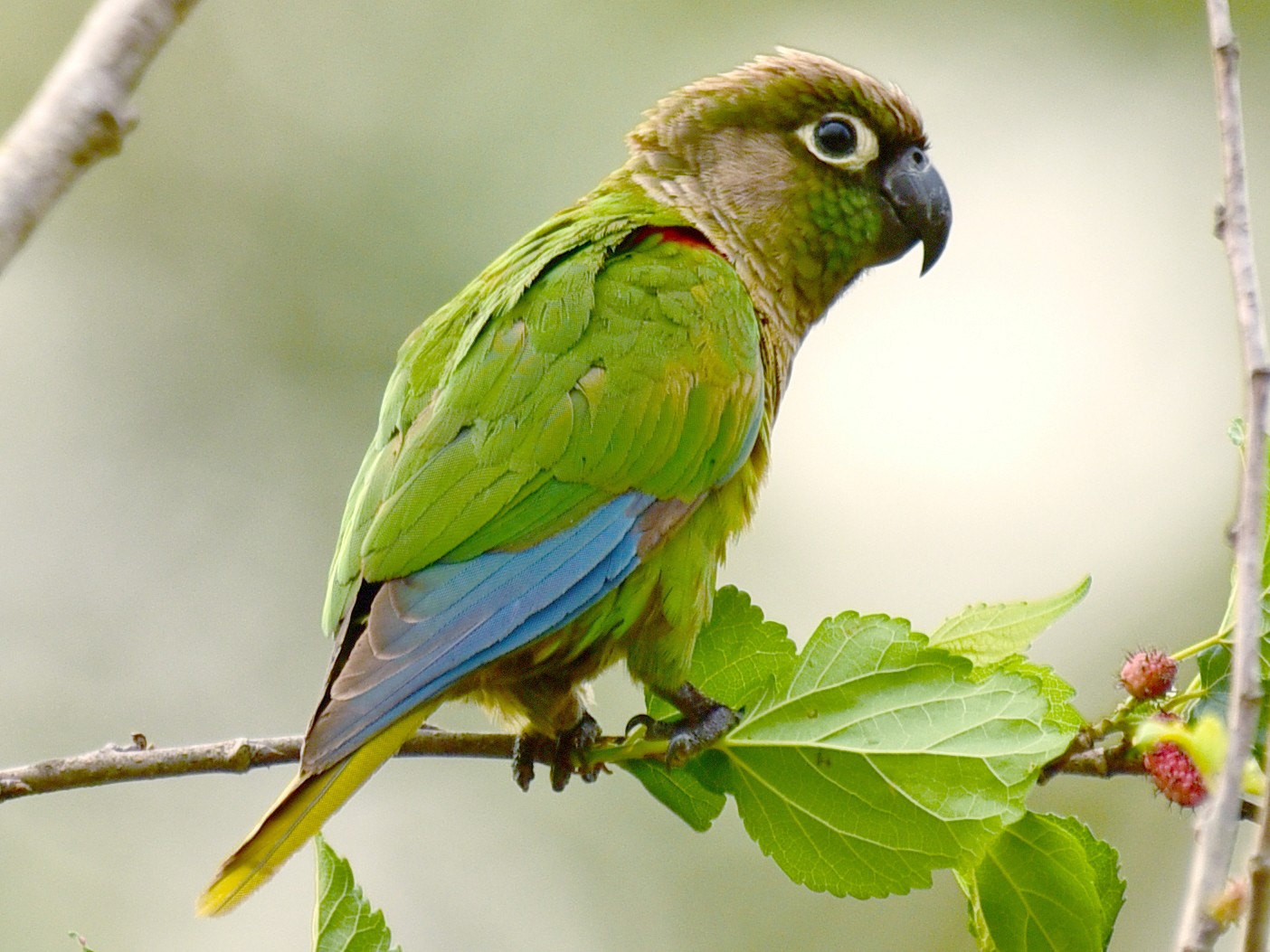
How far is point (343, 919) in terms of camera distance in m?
1.99

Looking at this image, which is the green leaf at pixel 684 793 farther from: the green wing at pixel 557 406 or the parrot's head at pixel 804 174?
the parrot's head at pixel 804 174

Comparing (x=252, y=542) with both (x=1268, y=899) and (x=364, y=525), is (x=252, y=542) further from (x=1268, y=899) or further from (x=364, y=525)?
(x=1268, y=899)

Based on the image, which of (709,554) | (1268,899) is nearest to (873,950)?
(709,554)

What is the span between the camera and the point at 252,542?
6453mm

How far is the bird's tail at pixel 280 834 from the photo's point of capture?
2.16 meters

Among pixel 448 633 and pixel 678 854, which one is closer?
pixel 448 633

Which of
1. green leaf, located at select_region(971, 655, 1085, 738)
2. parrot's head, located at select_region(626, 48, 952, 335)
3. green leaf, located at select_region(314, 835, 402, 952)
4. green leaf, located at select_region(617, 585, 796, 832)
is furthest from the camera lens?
parrot's head, located at select_region(626, 48, 952, 335)

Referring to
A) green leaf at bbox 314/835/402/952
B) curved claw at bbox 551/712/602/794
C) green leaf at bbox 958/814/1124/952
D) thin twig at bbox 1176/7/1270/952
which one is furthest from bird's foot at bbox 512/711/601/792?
thin twig at bbox 1176/7/1270/952

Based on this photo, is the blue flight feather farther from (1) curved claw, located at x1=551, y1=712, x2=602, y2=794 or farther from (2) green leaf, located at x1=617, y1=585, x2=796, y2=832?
(1) curved claw, located at x1=551, y1=712, x2=602, y2=794

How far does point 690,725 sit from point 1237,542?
120 centimetres

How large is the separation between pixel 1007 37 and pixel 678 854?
4.81m

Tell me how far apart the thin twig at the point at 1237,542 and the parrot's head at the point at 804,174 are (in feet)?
5.68

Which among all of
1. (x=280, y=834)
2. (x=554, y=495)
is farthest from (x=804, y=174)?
(x=280, y=834)

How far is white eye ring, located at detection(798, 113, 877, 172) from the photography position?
3516mm
